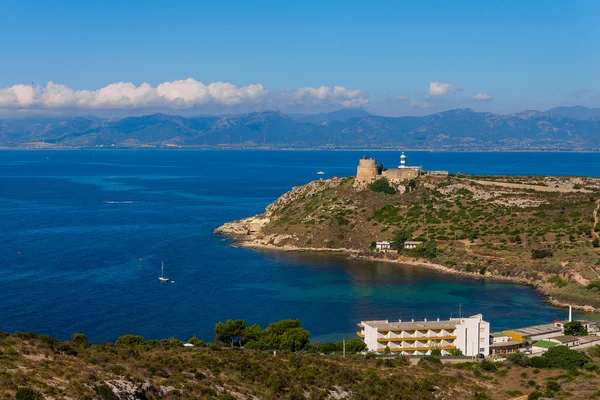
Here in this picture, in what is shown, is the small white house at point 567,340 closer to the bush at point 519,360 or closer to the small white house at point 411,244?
the bush at point 519,360

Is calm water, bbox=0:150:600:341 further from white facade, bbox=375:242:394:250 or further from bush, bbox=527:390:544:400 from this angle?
bush, bbox=527:390:544:400

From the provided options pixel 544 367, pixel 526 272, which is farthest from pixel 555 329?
pixel 526 272

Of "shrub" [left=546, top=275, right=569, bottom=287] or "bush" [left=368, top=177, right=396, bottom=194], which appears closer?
"shrub" [left=546, top=275, right=569, bottom=287]

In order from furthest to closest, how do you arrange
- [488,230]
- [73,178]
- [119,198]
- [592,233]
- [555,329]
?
[73,178] < [119,198] < [488,230] < [592,233] < [555,329]

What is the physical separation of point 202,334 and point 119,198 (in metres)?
89.2

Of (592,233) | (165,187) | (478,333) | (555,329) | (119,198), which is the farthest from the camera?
(165,187)

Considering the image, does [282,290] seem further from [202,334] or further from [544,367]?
[544,367]

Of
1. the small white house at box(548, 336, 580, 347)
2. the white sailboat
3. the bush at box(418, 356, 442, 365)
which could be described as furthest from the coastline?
the bush at box(418, 356, 442, 365)

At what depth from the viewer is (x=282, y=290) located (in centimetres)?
5775

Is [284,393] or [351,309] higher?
[284,393]

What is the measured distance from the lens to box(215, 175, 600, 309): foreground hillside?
2473 inches

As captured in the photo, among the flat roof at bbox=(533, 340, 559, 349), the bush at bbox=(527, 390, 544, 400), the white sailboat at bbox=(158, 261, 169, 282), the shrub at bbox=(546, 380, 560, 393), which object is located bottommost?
the white sailboat at bbox=(158, 261, 169, 282)

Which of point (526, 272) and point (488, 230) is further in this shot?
point (488, 230)

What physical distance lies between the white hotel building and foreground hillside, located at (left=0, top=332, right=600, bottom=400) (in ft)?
20.0
